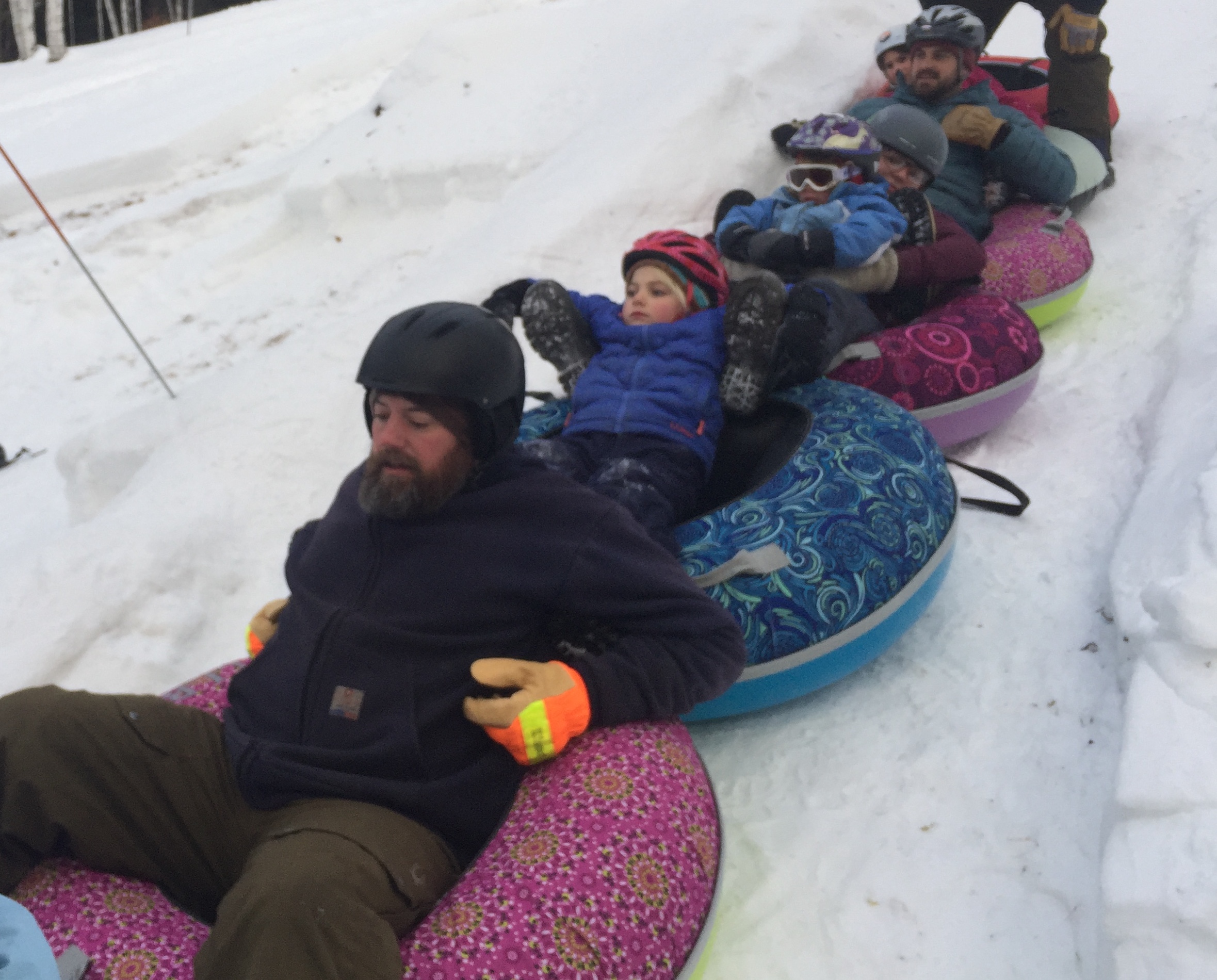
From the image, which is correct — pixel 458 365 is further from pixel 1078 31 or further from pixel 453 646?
pixel 1078 31

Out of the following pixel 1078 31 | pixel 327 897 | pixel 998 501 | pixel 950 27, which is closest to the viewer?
pixel 327 897

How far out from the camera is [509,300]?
2.89 meters

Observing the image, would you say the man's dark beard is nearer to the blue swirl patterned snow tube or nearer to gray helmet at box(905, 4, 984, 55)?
the blue swirl patterned snow tube

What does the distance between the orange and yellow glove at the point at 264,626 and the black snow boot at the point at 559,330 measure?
3.87 feet

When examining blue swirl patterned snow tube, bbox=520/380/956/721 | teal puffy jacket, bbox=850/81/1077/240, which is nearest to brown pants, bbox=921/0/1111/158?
teal puffy jacket, bbox=850/81/1077/240

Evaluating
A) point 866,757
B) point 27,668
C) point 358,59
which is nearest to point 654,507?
point 866,757

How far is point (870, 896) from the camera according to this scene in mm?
1829

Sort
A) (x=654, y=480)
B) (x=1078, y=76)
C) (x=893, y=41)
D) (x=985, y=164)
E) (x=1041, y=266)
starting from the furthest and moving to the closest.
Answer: (x=1078, y=76) → (x=893, y=41) → (x=985, y=164) → (x=1041, y=266) → (x=654, y=480)

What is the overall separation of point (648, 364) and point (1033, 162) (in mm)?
2194

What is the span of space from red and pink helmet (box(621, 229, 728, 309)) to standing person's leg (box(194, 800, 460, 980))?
5.66ft

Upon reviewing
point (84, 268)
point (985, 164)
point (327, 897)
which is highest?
point (985, 164)

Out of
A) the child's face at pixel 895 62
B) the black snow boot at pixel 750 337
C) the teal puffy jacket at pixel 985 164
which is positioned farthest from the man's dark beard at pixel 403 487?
the child's face at pixel 895 62

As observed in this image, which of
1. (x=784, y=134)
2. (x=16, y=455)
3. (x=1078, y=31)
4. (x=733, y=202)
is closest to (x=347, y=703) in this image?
(x=733, y=202)

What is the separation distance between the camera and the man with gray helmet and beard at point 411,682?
4.90ft
